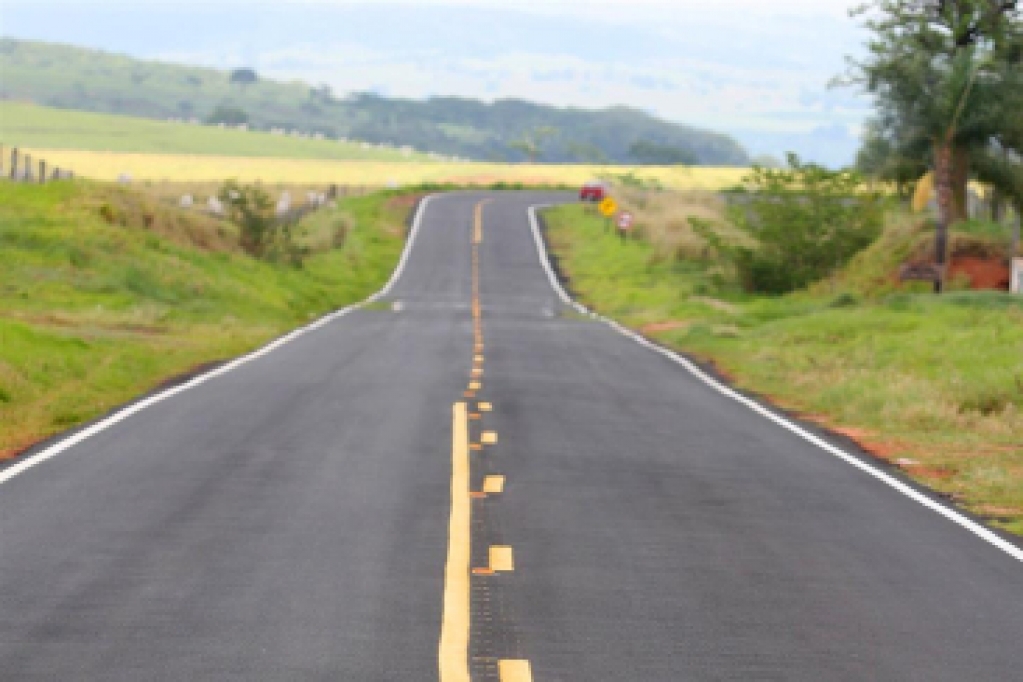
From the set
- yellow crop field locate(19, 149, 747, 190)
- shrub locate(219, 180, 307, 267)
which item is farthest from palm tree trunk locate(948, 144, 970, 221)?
yellow crop field locate(19, 149, 747, 190)

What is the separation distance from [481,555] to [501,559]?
Answer: 154 mm

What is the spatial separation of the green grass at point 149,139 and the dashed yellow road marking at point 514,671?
135704mm

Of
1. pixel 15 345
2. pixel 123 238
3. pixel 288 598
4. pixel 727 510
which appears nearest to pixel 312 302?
pixel 123 238

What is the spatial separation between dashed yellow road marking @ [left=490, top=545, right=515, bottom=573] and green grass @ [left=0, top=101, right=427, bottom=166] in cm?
13301

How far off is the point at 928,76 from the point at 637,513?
3205cm

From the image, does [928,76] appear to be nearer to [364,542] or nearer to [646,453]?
A: [646,453]

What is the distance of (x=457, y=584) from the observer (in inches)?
379

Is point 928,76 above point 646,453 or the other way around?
above

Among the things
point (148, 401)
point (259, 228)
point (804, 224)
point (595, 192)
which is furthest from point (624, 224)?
point (148, 401)

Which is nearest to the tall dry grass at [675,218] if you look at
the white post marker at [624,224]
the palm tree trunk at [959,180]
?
the white post marker at [624,224]

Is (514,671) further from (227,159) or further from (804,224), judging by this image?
(227,159)

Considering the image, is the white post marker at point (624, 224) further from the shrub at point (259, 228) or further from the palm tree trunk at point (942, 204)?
the palm tree trunk at point (942, 204)

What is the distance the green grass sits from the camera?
151 m

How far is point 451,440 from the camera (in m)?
16.3
